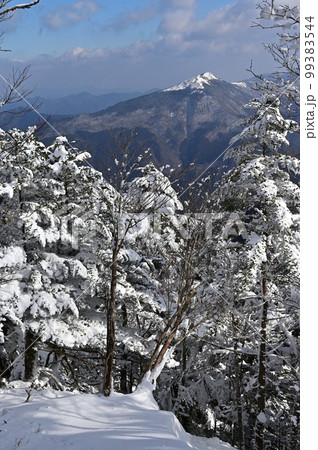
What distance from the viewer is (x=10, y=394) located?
24.2 ft

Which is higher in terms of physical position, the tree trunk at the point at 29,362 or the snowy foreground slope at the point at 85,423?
the snowy foreground slope at the point at 85,423

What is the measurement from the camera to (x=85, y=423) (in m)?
5.80

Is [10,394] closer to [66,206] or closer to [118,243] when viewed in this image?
[118,243]

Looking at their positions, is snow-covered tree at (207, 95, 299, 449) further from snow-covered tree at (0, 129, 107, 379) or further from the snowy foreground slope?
snow-covered tree at (0, 129, 107, 379)

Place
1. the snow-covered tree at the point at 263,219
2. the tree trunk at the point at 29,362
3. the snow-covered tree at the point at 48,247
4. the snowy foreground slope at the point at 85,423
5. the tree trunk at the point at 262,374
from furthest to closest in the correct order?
the tree trunk at the point at 262,374 → the tree trunk at the point at 29,362 → the snow-covered tree at the point at 48,247 → the snow-covered tree at the point at 263,219 → the snowy foreground slope at the point at 85,423

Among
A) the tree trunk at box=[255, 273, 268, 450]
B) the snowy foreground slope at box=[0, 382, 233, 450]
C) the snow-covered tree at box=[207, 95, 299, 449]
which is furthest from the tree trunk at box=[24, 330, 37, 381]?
the tree trunk at box=[255, 273, 268, 450]

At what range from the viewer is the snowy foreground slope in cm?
503

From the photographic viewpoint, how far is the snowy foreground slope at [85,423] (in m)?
5.03

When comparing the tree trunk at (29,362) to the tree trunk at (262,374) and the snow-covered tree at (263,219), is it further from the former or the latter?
the tree trunk at (262,374)

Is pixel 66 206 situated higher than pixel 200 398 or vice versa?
pixel 66 206

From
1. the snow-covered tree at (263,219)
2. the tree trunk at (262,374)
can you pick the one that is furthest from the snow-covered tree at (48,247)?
the tree trunk at (262,374)

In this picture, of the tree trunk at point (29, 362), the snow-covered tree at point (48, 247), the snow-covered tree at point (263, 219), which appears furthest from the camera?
the tree trunk at point (29, 362)
